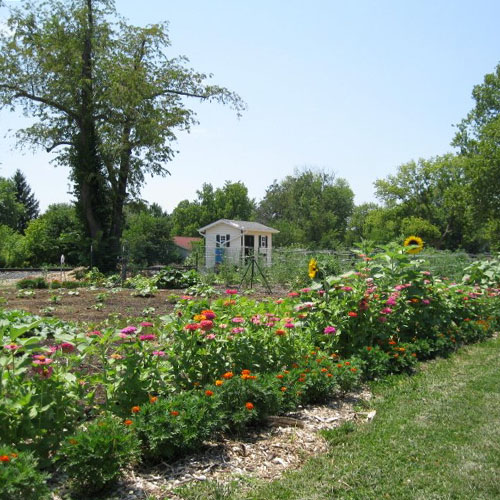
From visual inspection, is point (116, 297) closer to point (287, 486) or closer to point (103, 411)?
point (103, 411)

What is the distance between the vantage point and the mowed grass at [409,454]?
2.60 meters

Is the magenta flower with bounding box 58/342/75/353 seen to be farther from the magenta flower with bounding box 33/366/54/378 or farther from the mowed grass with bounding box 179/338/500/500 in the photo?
the mowed grass with bounding box 179/338/500/500

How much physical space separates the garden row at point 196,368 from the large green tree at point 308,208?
129 ft

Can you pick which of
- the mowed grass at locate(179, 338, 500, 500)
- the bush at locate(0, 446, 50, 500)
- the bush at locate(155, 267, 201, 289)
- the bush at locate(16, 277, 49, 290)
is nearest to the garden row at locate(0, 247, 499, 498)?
the bush at locate(0, 446, 50, 500)

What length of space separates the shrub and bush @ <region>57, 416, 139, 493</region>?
219 mm

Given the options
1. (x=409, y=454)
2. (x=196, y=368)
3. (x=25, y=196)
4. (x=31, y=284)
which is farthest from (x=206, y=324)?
(x=25, y=196)

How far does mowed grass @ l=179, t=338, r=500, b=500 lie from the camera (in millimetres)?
2604

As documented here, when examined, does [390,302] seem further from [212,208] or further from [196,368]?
[212,208]

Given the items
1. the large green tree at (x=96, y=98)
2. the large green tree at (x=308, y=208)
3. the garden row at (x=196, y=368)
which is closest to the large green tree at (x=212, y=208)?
the large green tree at (x=308, y=208)

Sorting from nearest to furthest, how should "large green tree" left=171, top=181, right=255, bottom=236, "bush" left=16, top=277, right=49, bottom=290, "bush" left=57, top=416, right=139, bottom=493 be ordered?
"bush" left=57, top=416, right=139, bottom=493
"bush" left=16, top=277, right=49, bottom=290
"large green tree" left=171, top=181, right=255, bottom=236

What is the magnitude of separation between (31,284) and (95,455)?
475 inches

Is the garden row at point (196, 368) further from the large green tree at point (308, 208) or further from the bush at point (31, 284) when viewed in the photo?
the large green tree at point (308, 208)

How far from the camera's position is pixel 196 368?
3.52 metres

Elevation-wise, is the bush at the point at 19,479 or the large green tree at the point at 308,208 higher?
the large green tree at the point at 308,208
